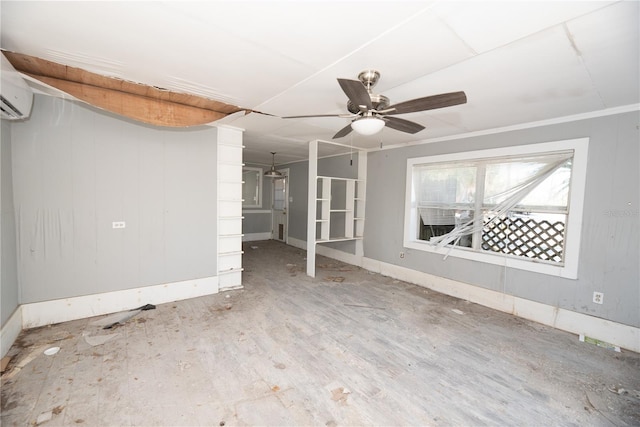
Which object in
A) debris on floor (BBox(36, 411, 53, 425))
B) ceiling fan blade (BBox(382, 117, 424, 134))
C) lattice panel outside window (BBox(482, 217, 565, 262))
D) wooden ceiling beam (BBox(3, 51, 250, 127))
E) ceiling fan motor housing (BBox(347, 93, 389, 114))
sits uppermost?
wooden ceiling beam (BBox(3, 51, 250, 127))

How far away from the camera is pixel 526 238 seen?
3291 millimetres

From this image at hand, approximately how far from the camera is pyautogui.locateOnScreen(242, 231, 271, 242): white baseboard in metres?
7.63

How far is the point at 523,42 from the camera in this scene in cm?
160

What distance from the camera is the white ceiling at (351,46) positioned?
1389 millimetres

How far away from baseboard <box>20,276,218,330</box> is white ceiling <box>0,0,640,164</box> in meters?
2.39

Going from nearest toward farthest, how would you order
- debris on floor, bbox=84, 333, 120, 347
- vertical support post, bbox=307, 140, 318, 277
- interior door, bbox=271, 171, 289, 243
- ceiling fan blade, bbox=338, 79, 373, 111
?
ceiling fan blade, bbox=338, 79, 373, 111, debris on floor, bbox=84, 333, 120, 347, vertical support post, bbox=307, 140, 318, 277, interior door, bbox=271, 171, 289, 243

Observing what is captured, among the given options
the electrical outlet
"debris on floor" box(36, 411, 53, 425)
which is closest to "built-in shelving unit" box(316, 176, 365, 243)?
the electrical outlet

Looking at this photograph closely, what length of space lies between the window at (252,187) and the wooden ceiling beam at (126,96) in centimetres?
479

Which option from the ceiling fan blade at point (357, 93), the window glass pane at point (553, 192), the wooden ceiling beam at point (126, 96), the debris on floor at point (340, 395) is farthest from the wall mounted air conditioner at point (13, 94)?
the window glass pane at point (553, 192)

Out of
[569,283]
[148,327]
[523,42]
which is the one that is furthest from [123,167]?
[569,283]

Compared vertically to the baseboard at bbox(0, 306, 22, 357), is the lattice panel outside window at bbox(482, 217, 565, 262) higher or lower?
higher

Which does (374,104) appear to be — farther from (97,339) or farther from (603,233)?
(97,339)

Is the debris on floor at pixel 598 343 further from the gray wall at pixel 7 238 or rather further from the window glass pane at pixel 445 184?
the gray wall at pixel 7 238

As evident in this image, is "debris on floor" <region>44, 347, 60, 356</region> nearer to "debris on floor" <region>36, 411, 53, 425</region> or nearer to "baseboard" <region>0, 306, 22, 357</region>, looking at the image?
"baseboard" <region>0, 306, 22, 357</region>
